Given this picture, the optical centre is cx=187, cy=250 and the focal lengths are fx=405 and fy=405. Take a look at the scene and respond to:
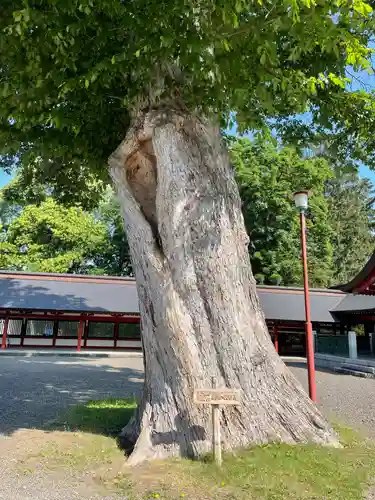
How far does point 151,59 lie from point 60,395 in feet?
24.2

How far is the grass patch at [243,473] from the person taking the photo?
374 cm

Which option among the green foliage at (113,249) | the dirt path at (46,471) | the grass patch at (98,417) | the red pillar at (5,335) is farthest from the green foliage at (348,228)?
the dirt path at (46,471)

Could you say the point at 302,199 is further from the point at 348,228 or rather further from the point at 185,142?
the point at 348,228

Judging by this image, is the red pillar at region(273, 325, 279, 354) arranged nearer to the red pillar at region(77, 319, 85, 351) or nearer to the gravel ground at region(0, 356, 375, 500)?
the gravel ground at region(0, 356, 375, 500)

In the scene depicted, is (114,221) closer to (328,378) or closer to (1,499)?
(328,378)

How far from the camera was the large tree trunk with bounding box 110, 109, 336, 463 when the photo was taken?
4.61m

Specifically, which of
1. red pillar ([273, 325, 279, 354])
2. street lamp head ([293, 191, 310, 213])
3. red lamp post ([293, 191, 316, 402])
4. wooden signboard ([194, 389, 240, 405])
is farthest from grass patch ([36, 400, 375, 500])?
red pillar ([273, 325, 279, 354])

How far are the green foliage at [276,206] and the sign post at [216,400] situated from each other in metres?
21.8

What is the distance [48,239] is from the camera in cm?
2878

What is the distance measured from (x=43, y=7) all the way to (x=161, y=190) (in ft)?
7.95

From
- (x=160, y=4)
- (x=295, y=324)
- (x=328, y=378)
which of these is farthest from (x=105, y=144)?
(x=295, y=324)

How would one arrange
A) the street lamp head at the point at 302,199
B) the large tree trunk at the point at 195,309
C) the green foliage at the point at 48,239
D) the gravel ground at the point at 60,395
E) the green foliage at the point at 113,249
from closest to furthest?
1. the gravel ground at the point at 60,395
2. the large tree trunk at the point at 195,309
3. the street lamp head at the point at 302,199
4. the green foliage at the point at 48,239
5. the green foliage at the point at 113,249

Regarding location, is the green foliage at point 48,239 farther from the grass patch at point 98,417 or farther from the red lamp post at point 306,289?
the red lamp post at point 306,289

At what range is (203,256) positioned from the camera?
4914 mm
